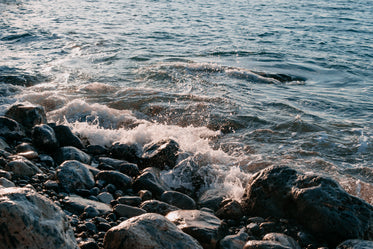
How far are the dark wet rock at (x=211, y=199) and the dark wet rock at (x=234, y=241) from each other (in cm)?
86

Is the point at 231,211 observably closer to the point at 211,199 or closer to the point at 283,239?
the point at 211,199

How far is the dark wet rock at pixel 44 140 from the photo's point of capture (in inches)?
225

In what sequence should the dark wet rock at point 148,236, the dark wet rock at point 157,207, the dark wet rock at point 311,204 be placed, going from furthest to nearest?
the dark wet rock at point 157,207
the dark wet rock at point 311,204
the dark wet rock at point 148,236

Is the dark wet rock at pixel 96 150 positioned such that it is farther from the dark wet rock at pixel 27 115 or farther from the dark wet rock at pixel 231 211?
the dark wet rock at pixel 231 211

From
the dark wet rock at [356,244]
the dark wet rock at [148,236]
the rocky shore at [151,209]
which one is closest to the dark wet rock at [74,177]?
the rocky shore at [151,209]

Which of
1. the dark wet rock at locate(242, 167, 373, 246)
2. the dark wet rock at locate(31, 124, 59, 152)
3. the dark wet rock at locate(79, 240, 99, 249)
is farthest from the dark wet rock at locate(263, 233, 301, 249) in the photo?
the dark wet rock at locate(31, 124, 59, 152)

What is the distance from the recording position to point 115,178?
16.1 feet

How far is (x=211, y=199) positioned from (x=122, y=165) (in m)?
1.40

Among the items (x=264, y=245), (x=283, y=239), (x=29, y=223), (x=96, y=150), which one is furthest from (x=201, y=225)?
(x=96, y=150)

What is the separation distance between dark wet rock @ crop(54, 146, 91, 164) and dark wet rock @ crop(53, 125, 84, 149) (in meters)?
0.41

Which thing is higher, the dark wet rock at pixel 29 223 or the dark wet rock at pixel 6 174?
the dark wet rock at pixel 29 223

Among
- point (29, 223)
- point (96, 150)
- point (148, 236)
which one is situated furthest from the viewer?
point (96, 150)

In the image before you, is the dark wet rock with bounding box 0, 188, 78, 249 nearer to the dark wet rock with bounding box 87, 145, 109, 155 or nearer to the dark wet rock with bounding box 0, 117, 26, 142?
the dark wet rock with bounding box 87, 145, 109, 155

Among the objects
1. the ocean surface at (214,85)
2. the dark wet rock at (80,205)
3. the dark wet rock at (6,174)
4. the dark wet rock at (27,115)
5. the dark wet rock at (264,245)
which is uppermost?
the dark wet rock at (6,174)
